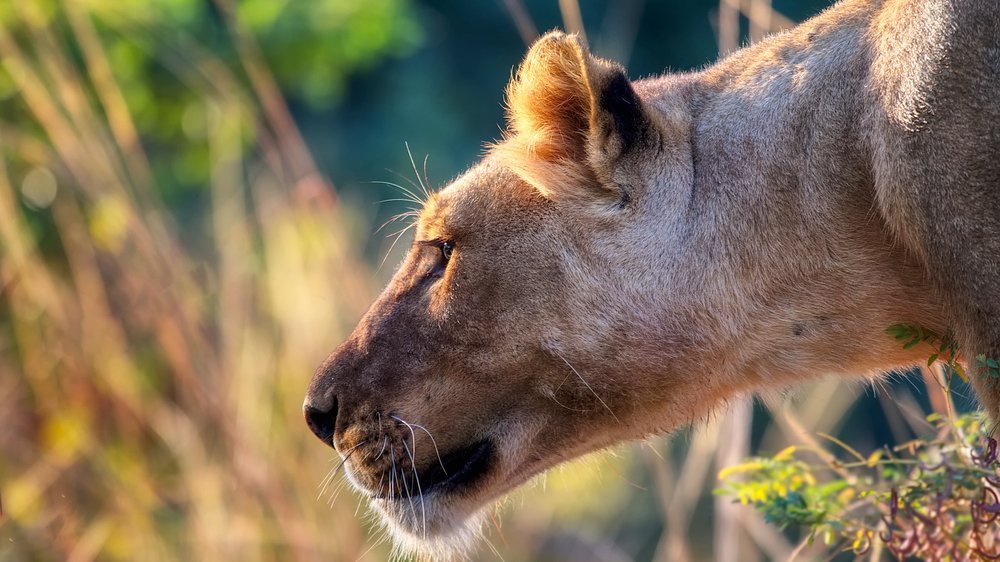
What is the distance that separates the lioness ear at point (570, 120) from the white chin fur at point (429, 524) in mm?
784

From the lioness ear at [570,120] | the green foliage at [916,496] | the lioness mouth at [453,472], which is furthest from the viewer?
the lioness mouth at [453,472]

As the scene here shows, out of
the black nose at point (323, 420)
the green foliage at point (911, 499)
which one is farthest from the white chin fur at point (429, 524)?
the green foliage at point (911, 499)

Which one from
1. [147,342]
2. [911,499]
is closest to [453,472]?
[911,499]

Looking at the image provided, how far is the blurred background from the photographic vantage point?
4.97 m

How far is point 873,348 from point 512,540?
4925 millimetres

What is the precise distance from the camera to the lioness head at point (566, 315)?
103 inches

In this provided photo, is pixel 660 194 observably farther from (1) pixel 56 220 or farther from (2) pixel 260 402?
(1) pixel 56 220

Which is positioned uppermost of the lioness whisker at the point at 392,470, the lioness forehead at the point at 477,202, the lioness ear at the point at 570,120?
the lioness ear at the point at 570,120

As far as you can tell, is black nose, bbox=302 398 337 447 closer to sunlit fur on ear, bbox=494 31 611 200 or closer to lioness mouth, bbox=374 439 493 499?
lioness mouth, bbox=374 439 493 499

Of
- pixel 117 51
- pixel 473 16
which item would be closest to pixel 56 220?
pixel 117 51

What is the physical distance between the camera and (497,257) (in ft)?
9.09

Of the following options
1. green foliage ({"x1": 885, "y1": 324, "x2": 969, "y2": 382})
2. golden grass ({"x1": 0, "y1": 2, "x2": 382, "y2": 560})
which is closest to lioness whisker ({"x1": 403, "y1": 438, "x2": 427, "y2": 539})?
green foliage ({"x1": 885, "y1": 324, "x2": 969, "y2": 382})

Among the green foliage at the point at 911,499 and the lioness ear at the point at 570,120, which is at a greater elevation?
the lioness ear at the point at 570,120

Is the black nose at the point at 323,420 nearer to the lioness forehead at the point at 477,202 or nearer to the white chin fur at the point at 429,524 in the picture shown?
the white chin fur at the point at 429,524
